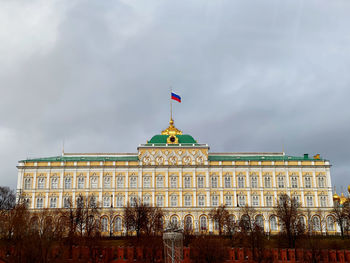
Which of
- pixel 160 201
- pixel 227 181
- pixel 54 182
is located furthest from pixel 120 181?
pixel 227 181

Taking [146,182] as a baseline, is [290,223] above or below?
below

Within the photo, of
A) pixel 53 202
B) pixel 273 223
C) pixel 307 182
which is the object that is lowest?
pixel 273 223

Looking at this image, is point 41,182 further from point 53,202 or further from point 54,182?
point 53,202

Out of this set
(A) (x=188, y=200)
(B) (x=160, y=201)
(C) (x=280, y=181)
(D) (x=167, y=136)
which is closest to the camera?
(B) (x=160, y=201)

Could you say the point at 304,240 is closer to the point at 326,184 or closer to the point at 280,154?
the point at 326,184

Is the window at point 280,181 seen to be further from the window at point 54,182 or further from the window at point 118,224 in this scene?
the window at point 54,182

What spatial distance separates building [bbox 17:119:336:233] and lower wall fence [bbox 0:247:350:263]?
27439mm

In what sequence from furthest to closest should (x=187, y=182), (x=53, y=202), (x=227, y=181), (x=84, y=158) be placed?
(x=84, y=158), (x=227, y=181), (x=187, y=182), (x=53, y=202)

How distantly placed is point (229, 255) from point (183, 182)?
33.4 m

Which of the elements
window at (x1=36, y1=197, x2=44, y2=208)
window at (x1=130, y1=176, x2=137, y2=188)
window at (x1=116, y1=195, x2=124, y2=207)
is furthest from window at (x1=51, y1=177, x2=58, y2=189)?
window at (x1=130, y1=176, x2=137, y2=188)

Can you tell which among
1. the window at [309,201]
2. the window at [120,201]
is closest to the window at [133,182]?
the window at [120,201]

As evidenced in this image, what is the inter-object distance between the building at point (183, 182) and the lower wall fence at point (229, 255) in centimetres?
2744

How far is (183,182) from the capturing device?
98.3 meters

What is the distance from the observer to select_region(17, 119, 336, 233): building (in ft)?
Answer: 314
